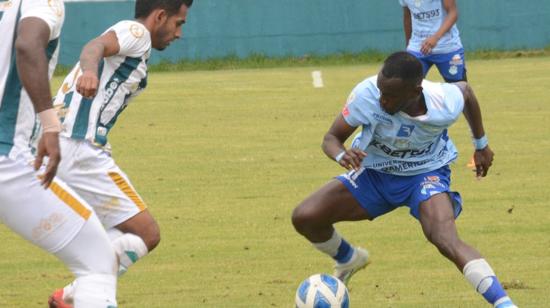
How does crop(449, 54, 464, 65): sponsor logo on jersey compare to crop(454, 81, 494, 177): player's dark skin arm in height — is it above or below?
below

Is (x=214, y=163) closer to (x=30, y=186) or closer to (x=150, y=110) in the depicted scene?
(x=150, y=110)

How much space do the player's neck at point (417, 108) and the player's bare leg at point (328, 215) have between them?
748mm

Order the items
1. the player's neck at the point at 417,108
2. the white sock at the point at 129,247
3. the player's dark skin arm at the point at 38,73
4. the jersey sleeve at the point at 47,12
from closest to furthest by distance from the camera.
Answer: the player's dark skin arm at the point at 38,73 < the jersey sleeve at the point at 47,12 < the white sock at the point at 129,247 < the player's neck at the point at 417,108

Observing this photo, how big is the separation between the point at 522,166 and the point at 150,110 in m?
8.55

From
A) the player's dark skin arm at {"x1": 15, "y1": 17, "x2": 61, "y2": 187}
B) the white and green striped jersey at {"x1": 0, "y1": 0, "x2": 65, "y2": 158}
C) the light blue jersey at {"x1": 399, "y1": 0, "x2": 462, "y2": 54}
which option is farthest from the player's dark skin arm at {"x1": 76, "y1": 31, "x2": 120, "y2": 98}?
the light blue jersey at {"x1": 399, "y1": 0, "x2": 462, "y2": 54}

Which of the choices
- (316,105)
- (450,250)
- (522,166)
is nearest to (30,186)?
(450,250)

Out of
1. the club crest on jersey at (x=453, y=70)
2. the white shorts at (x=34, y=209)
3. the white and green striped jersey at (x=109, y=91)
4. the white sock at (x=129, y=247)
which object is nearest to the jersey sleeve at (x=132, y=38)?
the white and green striped jersey at (x=109, y=91)

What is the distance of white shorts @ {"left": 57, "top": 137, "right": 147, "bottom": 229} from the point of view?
7812 mm

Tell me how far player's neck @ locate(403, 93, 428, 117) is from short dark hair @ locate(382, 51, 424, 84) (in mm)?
221

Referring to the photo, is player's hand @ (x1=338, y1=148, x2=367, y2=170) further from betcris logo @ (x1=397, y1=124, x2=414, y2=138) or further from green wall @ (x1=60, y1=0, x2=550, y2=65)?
green wall @ (x1=60, y1=0, x2=550, y2=65)

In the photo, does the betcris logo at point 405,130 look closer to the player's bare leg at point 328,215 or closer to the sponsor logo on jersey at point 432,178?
the sponsor logo on jersey at point 432,178

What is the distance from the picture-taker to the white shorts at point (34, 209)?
6242 millimetres

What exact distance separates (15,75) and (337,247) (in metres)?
3.56

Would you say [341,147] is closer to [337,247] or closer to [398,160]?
[398,160]
